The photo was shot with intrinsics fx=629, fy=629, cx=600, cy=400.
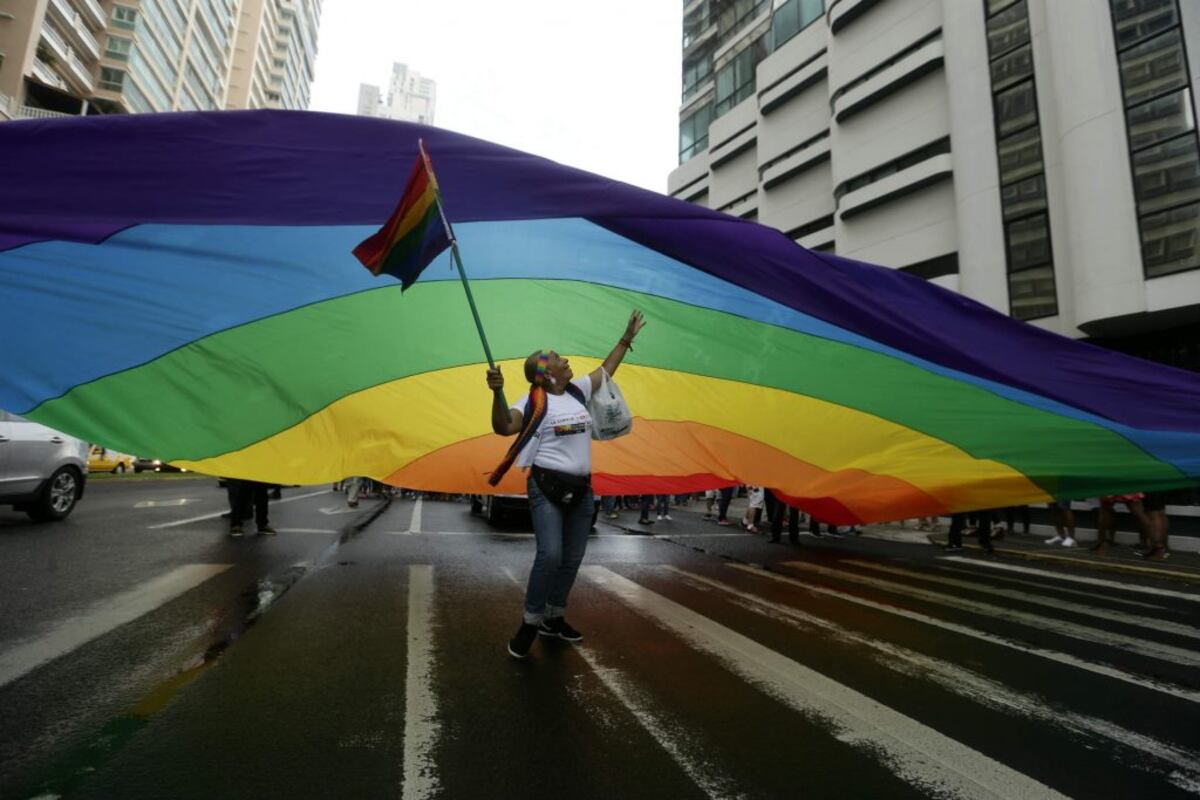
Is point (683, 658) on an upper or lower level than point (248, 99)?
lower

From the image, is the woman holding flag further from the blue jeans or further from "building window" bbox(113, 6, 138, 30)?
"building window" bbox(113, 6, 138, 30)

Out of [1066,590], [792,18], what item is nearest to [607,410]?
[1066,590]

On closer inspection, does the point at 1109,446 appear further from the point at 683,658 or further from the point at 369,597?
the point at 369,597

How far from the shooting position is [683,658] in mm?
3947

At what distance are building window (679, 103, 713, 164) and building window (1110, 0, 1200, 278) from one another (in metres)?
26.6

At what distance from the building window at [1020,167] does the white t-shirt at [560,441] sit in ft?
64.6

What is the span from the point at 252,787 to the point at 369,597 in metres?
3.44

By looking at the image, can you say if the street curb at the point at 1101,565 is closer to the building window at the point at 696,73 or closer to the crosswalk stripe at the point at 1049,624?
the crosswalk stripe at the point at 1049,624

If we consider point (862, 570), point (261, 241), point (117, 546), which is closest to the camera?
point (261, 241)

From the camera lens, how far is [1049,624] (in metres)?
5.12

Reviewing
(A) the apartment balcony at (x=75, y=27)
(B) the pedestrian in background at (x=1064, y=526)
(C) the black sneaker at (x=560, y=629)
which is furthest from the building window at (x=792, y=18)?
(A) the apartment balcony at (x=75, y=27)

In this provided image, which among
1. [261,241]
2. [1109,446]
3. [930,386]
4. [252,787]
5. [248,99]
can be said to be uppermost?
[248,99]

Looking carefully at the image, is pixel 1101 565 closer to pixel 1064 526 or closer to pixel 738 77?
pixel 1064 526

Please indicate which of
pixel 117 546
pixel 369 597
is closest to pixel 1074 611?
pixel 369 597
